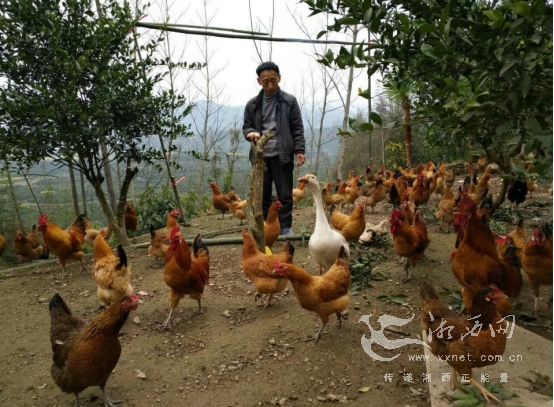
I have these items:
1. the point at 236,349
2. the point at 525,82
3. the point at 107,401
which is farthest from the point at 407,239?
the point at 107,401

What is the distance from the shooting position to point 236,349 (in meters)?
3.48

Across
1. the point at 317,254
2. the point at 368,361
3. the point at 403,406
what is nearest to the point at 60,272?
the point at 317,254

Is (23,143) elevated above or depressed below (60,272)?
above

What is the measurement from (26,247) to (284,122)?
5.52m

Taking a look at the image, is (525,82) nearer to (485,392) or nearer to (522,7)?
(522,7)

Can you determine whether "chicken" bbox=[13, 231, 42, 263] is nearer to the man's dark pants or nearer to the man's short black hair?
the man's dark pants

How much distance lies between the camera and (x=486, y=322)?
8.15ft

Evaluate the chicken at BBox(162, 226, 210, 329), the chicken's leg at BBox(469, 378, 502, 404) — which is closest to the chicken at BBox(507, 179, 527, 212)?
the chicken's leg at BBox(469, 378, 502, 404)

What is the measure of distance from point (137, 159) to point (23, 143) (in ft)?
5.19

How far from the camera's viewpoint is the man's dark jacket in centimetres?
562

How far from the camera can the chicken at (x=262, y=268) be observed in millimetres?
3973

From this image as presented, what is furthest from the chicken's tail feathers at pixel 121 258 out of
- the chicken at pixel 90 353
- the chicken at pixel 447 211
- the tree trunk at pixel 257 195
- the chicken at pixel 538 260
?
the chicken at pixel 447 211

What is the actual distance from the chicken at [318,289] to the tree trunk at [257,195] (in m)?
1.25

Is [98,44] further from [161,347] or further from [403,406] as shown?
[403,406]
